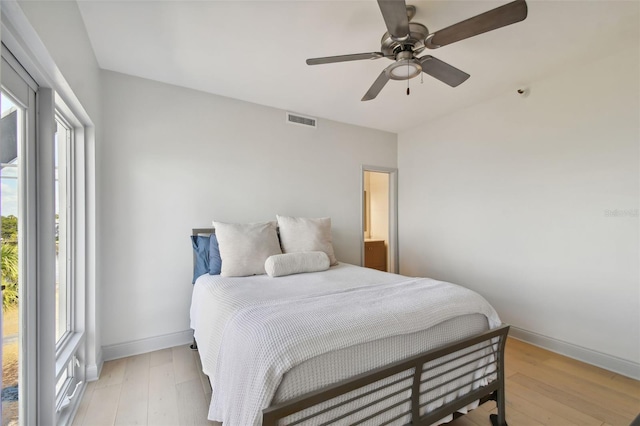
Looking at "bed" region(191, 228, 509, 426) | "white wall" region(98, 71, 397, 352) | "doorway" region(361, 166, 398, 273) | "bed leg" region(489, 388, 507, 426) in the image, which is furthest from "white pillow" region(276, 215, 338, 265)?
"bed leg" region(489, 388, 507, 426)

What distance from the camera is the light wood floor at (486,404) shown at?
1739 mm

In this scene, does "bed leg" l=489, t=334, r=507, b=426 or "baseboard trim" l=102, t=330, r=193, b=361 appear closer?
"bed leg" l=489, t=334, r=507, b=426

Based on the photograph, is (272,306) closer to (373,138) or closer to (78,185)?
(78,185)

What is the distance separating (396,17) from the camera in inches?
57.8

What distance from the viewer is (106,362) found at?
2.40m

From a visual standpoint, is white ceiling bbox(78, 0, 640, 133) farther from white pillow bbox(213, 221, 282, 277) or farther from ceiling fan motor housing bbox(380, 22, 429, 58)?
white pillow bbox(213, 221, 282, 277)

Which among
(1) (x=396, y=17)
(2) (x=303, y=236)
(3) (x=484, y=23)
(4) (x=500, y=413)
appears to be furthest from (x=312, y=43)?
(4) (x=500, y=413)

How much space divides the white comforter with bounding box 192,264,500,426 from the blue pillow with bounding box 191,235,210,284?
0.60m

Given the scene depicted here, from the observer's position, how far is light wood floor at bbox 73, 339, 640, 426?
1.74 m

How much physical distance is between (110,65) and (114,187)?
1.04m

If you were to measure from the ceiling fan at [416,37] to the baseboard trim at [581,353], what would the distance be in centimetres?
255

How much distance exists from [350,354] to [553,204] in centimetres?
264

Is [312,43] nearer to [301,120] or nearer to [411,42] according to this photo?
[411,42]

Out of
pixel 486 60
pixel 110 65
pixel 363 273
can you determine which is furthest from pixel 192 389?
pixel 486 60
